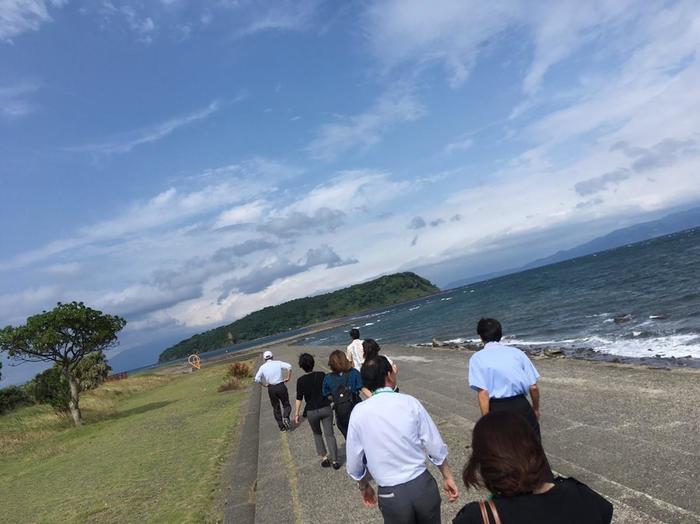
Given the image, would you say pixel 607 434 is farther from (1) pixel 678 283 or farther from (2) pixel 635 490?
(1) pixel 678 283

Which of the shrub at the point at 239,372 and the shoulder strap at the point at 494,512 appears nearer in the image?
the shoulder strap at the point at 494,512

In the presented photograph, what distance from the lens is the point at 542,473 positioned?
2.03 meters

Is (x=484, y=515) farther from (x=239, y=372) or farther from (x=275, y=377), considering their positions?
(x=239, y=372)

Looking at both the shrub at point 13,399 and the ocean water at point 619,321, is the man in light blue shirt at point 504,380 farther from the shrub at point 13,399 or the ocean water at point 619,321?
the shrub at point 13,399

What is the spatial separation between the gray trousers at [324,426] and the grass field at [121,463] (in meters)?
1.82

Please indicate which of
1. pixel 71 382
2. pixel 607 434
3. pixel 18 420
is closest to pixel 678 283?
pixel 607 434

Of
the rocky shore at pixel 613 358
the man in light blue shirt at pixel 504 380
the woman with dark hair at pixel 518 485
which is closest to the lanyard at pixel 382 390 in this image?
the man in light blue shirt at pixel 504 380

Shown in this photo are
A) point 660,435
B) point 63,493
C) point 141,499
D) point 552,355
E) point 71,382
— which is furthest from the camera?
point 71,382

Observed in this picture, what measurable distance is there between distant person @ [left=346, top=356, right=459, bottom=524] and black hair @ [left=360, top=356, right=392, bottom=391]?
15 centimetres

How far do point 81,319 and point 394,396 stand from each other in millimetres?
21213

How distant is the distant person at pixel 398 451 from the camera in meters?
3.33

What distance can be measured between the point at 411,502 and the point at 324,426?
4268 mm

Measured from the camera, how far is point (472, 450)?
6.91ft

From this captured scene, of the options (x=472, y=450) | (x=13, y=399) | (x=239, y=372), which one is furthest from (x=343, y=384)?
(x=13, y=399)
